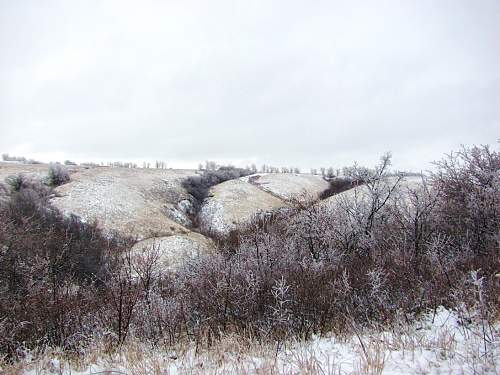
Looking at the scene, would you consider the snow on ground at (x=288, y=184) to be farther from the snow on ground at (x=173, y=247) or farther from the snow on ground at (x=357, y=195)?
the snow on ground at (x=173, y=247)

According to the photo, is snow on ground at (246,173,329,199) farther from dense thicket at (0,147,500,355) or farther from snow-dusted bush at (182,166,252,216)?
dense thicket at (0,147,500,355)

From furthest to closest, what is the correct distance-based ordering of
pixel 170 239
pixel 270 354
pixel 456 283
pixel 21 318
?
pixel 170 239 → pixel 21 318 → pixel 456 283 → pixel 270 354

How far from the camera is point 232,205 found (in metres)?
31.4

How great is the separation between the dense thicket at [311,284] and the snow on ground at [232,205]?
13.9 m

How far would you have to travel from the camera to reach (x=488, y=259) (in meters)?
7.37

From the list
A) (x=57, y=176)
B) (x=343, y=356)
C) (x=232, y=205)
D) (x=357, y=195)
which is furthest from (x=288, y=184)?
(x=343, y=356)

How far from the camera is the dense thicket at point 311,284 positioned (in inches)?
228

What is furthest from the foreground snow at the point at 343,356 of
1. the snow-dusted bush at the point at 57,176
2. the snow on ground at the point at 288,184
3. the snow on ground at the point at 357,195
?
the snow on ground at the point at 288,184

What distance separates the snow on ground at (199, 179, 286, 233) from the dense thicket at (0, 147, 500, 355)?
13.9 meters

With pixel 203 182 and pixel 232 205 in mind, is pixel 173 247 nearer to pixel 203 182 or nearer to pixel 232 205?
pixel 232 205

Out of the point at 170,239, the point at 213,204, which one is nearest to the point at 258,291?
the point at 170,239

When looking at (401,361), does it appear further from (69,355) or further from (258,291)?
(69,355)

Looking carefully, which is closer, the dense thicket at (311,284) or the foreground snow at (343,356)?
the foreground snow at (343,356)

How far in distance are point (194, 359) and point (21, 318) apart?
4.41 meters
